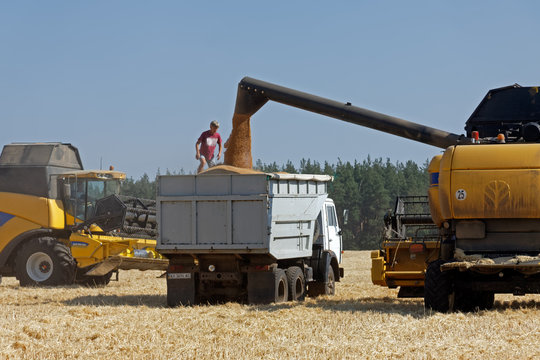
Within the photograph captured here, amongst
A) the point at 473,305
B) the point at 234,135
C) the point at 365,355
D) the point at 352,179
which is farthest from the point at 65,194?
the point at 352,179

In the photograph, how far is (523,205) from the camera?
1233cm

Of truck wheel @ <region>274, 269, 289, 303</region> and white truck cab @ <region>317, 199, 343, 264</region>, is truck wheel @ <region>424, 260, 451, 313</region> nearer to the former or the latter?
truck wheel @ <region>274, 269, 289, 303</region>

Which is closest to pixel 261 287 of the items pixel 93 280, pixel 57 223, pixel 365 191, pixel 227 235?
pixel 227 235

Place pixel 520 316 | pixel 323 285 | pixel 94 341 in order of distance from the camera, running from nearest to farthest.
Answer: pixel 94 341 → pixel 520 316 → pixel 323 285

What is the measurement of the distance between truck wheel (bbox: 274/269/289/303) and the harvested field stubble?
28.7 inches

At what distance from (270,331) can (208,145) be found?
23.9 feet

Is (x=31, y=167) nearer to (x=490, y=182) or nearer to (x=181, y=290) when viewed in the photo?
(x=181, y=290)

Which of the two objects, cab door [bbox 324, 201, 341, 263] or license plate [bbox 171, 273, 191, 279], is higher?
Result: cab door [bbox 324, 201, 341, 263]

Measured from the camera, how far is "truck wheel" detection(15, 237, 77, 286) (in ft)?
69.2

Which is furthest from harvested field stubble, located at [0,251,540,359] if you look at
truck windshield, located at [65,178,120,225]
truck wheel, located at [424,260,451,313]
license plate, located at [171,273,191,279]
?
truck windshield, located at [65,178,120,225]

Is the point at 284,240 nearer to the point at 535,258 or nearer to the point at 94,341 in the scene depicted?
the point at 535,258

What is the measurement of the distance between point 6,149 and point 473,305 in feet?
45.0

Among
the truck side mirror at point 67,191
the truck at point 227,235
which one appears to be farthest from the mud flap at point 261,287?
the truck side mirror at point 67,191

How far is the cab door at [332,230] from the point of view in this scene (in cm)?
1797
